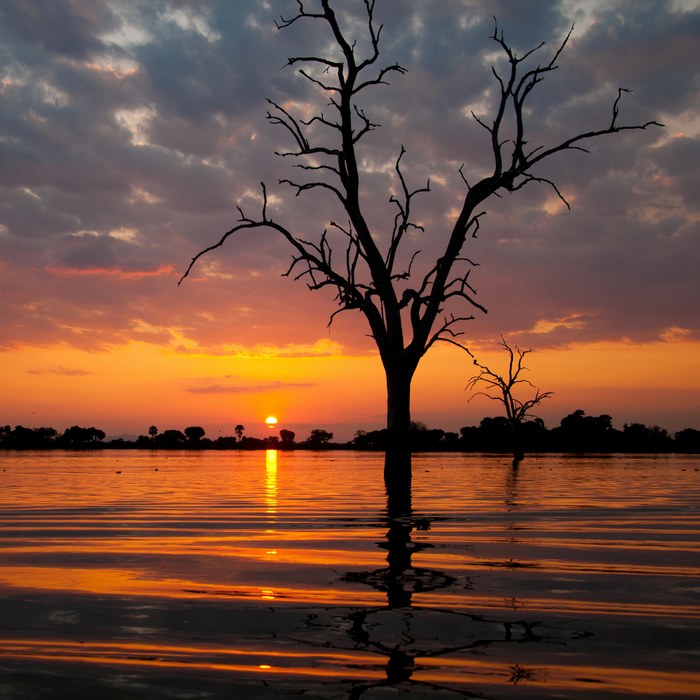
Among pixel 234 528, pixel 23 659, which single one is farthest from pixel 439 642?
pixel 234 528

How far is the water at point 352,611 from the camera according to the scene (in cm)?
311

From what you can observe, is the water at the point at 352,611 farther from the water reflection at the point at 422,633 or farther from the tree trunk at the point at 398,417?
the tree trunk at the point at 398,417

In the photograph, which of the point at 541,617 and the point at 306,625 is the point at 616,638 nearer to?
the point at 541,617

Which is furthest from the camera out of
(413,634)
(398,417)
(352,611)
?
(398,417)

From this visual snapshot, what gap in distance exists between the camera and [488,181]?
64.5ft

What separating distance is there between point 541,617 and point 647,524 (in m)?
5.91

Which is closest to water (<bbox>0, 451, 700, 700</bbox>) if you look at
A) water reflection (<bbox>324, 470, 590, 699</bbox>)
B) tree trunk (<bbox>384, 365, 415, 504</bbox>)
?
water reflection (<bbox>324, 470, 590, 699</bbox>)

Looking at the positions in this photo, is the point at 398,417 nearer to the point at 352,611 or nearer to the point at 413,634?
the point at 352,611

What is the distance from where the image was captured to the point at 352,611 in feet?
14.2

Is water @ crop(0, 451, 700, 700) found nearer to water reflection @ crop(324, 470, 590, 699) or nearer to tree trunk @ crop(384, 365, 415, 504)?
water reflection @ crop(324, 470, 590, 699)

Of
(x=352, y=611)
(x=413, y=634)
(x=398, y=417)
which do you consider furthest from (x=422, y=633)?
(x=398, y=417)

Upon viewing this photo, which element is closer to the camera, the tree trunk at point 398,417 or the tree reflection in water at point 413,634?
the tree reflection in water at point 413,634

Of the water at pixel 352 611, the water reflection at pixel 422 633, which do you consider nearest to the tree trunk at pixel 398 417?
the water at pixel 352 611

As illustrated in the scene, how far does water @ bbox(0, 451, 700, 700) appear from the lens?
3111 millimetres
